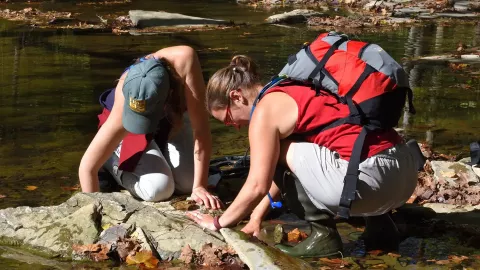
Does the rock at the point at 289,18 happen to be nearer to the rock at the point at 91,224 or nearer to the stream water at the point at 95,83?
the stream water at the point at 95,83

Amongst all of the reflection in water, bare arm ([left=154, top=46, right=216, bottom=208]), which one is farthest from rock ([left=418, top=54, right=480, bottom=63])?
bare arm ([left=154, top=46, right=216, bottom=208])

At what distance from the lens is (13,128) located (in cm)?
661

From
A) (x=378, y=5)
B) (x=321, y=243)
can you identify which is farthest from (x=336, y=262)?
(x=378, y=5)

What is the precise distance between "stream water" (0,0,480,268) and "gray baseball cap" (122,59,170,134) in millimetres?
936

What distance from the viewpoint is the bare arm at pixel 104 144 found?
4434mm

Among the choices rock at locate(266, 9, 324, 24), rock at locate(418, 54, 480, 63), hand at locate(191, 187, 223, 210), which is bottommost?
rock at locate(266, 9, 324, 24)

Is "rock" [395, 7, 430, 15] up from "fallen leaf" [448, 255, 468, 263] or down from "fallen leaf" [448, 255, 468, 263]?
down

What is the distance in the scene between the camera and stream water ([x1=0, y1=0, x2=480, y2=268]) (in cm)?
571

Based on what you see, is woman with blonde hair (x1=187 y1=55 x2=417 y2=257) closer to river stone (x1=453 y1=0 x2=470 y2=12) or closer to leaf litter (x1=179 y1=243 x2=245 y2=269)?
leaf litter (x1=179 y1=243 x2=245 y2=269)

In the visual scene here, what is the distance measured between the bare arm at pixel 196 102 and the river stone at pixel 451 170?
156 cm

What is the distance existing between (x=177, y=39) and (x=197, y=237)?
8.66 meters

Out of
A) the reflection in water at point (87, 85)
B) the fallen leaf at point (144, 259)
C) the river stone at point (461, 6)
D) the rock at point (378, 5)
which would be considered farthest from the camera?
the rock at point (378, 5)

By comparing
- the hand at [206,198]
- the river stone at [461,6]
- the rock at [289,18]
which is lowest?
the river stone at [461,6]

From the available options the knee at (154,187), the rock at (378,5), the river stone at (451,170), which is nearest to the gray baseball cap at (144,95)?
the knee at (154,187)
